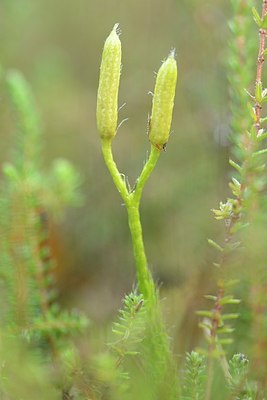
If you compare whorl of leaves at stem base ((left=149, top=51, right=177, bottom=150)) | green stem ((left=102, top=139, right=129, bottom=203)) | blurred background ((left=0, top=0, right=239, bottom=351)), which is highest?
whorl of leaves at stem base ((left=149, top=51, right=177, bottom=150))

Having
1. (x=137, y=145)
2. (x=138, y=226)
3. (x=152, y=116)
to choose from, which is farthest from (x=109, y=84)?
(x=137, y=145)

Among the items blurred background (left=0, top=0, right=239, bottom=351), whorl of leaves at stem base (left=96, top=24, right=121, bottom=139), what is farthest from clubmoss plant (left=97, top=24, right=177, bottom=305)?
blurred background (left=0, top=0, right=239, bottom=351)

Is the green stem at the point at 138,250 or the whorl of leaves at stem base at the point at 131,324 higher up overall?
the green stem at the point at 138,250

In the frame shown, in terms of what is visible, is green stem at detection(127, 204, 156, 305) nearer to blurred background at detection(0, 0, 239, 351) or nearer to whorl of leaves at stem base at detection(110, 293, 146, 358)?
whorl of leaves at stem base at detection(110, 293, 146, 358)

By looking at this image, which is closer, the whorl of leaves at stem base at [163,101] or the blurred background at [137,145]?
the whorl of leaves at stem base at [163,101]

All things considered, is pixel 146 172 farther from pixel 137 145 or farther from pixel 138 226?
pixel 137 145

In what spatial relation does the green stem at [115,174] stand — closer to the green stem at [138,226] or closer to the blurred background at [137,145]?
the green stem at [138,226]

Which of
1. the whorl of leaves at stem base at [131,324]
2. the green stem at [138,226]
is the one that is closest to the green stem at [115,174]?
the green stem at [138,226]

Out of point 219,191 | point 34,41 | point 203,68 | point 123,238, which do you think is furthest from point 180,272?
point 34,41
